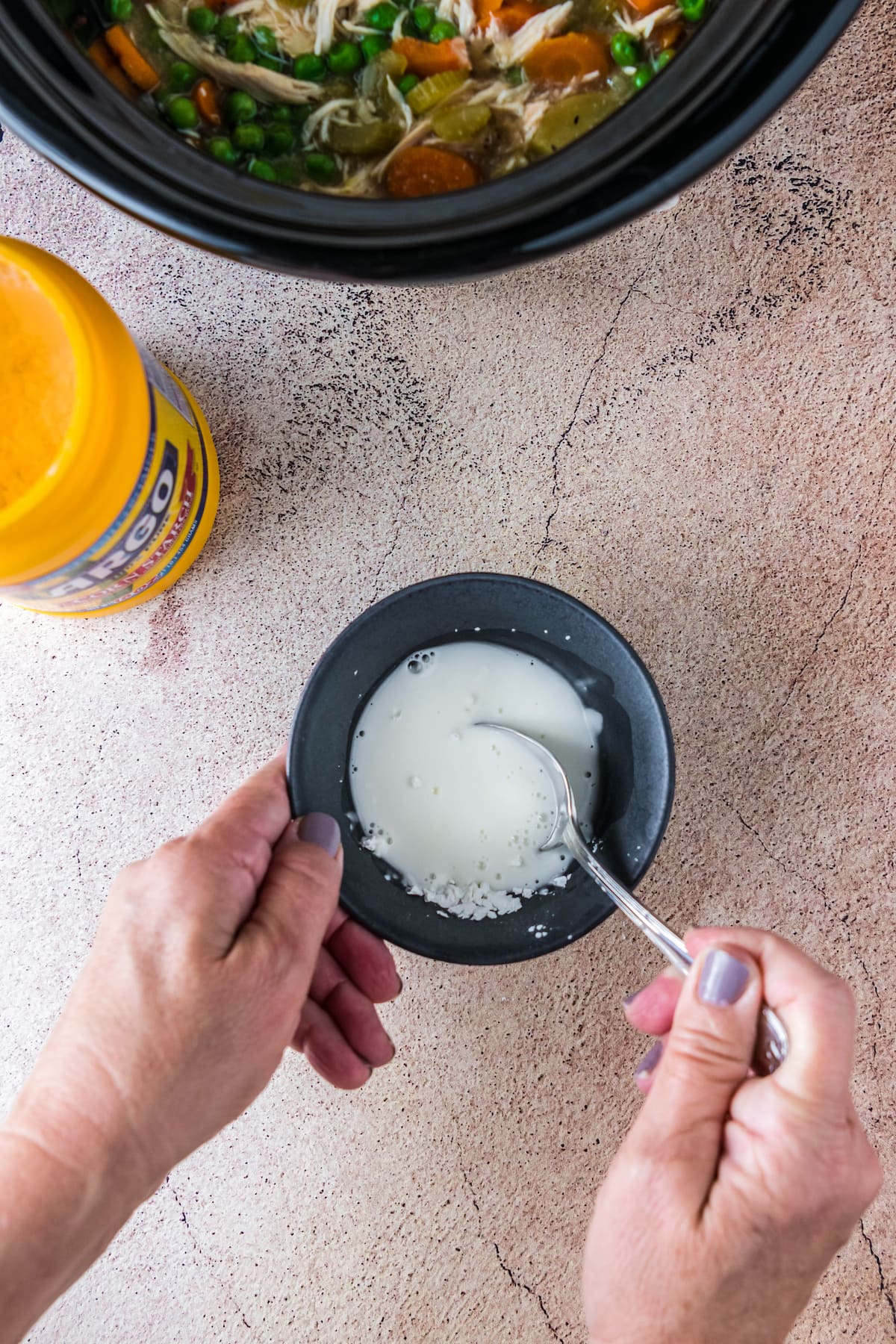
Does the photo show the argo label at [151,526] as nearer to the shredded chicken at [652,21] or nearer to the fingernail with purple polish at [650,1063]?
the shredded chicken at [652,21]

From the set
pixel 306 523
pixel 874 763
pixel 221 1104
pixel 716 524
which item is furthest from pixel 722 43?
pixel 221 1104

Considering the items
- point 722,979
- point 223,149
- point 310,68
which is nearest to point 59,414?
point 223,149

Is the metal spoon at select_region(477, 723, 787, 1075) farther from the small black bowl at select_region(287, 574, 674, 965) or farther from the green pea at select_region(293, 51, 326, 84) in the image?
the green pea at select_region(293, 51, 326, 84)

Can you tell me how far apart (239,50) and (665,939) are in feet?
2.59

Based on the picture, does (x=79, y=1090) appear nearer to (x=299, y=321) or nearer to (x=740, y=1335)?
(x=740, y=1335)

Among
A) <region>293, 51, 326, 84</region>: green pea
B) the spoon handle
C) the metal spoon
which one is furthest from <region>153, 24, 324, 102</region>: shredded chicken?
the spoon handle

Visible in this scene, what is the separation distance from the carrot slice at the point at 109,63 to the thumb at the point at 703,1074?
783mm

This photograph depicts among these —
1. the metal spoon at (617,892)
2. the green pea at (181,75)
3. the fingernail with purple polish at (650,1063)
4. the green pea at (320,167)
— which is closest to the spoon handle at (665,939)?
the metal spoon at (617,892)

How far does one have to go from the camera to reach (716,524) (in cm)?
103

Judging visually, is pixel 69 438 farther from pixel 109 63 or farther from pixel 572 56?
pixel 572 56

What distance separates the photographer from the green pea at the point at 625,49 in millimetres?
763

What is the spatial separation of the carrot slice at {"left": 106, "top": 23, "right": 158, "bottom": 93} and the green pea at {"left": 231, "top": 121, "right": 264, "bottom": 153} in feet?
0.24

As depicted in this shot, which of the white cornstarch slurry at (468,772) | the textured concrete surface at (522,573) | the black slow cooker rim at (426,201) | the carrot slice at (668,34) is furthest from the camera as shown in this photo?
the textured concrete surface at (522,573)

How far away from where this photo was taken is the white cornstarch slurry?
90cm
